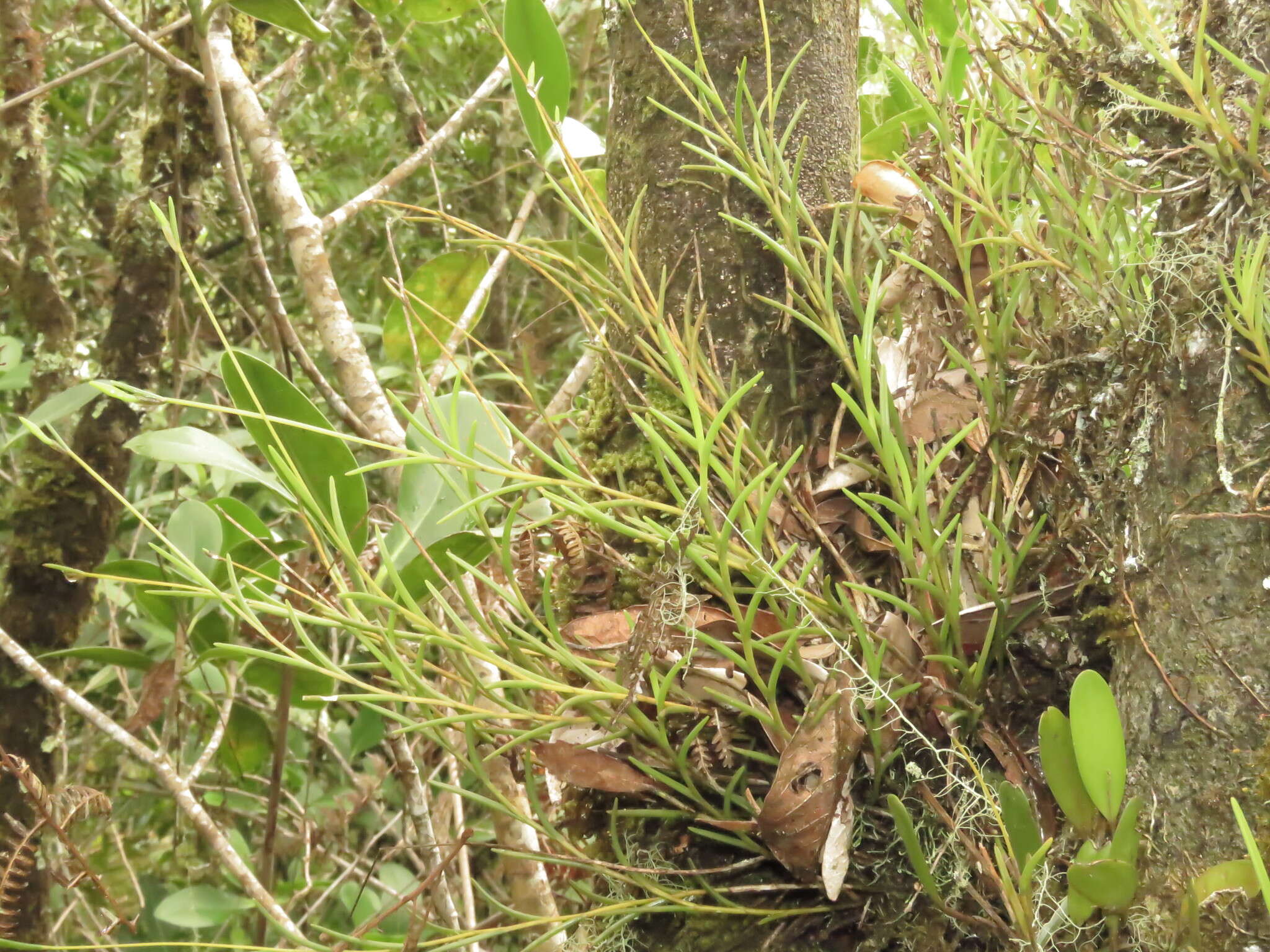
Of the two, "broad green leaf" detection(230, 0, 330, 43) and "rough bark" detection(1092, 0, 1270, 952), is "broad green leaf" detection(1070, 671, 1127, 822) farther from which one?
"broad green leaf" detection(230, 0, 330, 43)

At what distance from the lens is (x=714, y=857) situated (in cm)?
49

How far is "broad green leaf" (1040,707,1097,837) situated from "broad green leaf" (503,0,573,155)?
1.43 feet

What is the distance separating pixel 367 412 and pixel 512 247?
380 mm

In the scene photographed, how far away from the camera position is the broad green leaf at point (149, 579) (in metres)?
0.74

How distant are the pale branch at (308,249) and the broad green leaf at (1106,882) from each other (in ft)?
2.06

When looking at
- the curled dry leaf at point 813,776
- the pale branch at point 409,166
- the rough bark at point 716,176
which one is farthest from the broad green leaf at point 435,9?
the curled dry leaf at point 813,776

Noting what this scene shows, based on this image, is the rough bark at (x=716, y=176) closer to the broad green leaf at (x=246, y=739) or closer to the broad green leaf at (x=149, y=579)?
the broad green leaf at (x=149, y=579)

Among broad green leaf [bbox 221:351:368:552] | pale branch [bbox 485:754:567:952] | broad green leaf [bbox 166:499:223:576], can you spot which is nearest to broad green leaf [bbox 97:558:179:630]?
broad green leaf [bbox 166:499:223:576]

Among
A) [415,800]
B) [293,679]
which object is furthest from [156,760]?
[415,800]

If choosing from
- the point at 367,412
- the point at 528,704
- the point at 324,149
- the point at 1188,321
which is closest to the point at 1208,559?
the point at 1188,321

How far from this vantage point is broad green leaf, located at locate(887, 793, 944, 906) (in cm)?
38

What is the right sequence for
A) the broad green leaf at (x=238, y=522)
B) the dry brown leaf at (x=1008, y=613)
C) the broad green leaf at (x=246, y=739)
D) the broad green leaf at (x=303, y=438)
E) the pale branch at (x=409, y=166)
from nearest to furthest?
the dry brown leaf at (x=1008, y=613), the broad green leaf at (x=303, y=438), the broad green leaf at (x=238, y=522), the pale branch at (x=409, y=166), the broad green leaf at (x=246, y=739)

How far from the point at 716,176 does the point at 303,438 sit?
310 mm

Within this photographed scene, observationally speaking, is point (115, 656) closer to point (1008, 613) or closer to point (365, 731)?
point (365, 731)
